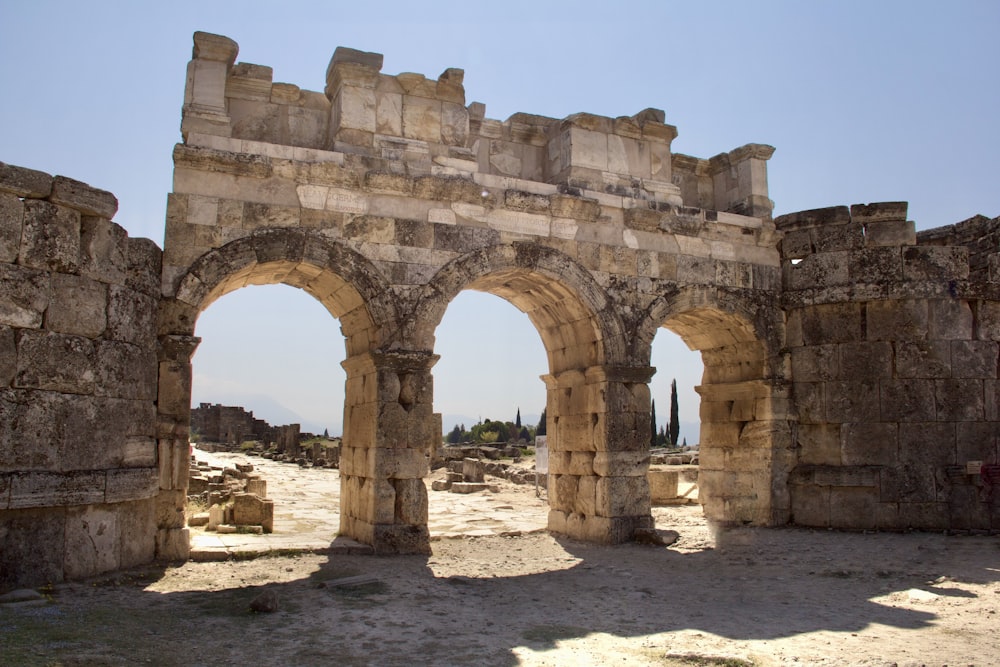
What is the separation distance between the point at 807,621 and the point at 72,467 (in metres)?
5.76

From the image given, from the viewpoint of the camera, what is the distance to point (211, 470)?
658 inches

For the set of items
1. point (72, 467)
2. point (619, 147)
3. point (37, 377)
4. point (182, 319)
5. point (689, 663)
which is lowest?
point (689, 663)

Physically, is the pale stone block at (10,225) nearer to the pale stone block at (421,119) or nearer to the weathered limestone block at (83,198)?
the weathered limestone block at (83,198)

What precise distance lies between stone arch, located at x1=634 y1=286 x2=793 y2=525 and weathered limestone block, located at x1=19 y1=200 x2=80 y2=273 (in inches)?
239

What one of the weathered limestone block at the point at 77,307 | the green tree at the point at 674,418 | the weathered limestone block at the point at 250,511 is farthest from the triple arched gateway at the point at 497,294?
the green tree at the point at 674,418

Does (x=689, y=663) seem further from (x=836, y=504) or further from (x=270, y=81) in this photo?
(x=270, y=81)

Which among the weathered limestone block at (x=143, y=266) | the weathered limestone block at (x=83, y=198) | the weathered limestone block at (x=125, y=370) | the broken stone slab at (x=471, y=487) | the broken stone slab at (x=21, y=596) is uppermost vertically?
the weathered limestone block at (x=83, y=198)

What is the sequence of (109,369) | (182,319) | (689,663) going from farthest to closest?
(182,319) < (109,369) < (689,663)

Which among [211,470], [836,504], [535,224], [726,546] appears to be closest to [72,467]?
[535,224]

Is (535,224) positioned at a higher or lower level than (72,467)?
higher

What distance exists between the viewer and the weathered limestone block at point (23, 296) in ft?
20.8

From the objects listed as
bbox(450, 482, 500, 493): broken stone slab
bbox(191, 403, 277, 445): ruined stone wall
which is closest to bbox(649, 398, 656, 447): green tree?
bbox(450, 482, 500, 493): broken stone slab

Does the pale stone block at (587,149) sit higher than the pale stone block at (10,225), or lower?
higher

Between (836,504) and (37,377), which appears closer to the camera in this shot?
(37,377)
